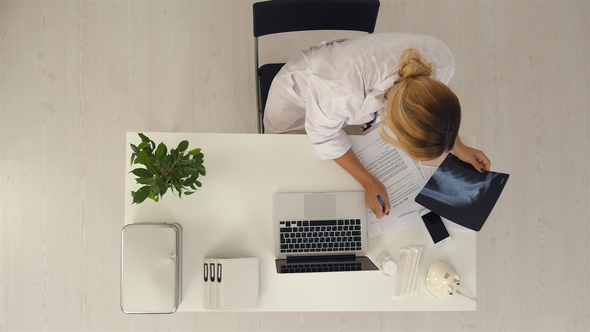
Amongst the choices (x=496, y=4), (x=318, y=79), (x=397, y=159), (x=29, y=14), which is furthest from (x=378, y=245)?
(x=29, y=14)

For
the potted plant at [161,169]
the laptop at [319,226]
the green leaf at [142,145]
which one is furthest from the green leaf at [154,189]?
the laptop at [319,226]

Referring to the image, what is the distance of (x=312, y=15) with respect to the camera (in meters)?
1.15

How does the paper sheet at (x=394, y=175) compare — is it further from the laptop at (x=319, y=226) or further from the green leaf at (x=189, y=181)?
the green leaf at (x=189, y=181)

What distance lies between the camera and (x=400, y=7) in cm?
Answer: 197

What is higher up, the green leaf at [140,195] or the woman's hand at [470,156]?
the woman's hand at [470,156]

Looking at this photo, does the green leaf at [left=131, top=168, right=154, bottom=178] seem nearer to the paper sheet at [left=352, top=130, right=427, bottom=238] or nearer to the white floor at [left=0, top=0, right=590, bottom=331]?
the paper sheet at [left=352, top=130, right=427, bottom=238]

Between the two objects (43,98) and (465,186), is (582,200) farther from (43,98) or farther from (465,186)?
(43,98)

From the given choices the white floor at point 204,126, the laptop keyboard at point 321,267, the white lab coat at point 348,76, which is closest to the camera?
the white lab coat at point 348,76

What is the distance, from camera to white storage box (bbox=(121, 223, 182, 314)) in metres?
1.03

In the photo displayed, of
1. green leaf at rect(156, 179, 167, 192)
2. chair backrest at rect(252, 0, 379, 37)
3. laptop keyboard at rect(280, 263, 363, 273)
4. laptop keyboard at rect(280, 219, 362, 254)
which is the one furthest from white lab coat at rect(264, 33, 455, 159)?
green leaf at rect(156, 179, 167, 192)

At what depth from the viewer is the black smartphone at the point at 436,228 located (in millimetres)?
1173

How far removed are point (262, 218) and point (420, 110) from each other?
568 millimetres

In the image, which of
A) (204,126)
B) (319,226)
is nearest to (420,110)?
(319,226)

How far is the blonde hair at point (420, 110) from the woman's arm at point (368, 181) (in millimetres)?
231
